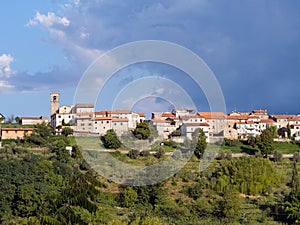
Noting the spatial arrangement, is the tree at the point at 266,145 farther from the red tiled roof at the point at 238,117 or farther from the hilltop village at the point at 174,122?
the red tiled roof at the point at 238,117

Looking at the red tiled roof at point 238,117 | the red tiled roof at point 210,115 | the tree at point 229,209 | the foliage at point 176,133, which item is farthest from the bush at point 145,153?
the red tiled roof at point 238,117

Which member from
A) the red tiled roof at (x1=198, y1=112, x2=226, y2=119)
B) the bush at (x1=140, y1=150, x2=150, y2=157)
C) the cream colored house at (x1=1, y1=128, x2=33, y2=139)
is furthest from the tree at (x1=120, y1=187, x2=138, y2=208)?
the red tiled roof at (x1=198, y1=112, x2=226, y2=119)

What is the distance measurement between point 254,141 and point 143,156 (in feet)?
34.1

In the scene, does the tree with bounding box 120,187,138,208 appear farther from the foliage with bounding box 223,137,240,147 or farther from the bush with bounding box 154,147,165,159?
the foliage with bounding box 223,137,240,147

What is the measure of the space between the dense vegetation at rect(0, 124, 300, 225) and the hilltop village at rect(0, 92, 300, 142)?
1082 centimetres

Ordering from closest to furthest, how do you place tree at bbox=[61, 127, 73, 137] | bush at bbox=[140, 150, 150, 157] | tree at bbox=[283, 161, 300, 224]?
tree at bbox=[283, 161, 300, 224]
bush at bbox=[140, 150, 150, 157]
tree at bbox=[61, 127, 73, 137]

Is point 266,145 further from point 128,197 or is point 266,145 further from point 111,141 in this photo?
point 128,197

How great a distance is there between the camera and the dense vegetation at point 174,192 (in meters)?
22.0

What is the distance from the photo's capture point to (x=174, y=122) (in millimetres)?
45125

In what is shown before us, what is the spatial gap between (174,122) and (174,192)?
18929 millimetres

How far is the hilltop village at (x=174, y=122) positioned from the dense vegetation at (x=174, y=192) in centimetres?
1082

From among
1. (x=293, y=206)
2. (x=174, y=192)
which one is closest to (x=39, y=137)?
(x=174, y=192)

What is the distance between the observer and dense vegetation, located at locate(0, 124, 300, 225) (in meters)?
22.0

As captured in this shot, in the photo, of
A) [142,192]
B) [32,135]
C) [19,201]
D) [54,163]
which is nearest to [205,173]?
[142,192]
